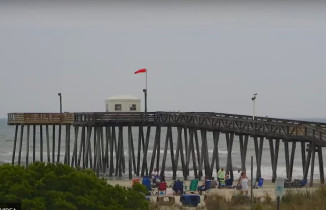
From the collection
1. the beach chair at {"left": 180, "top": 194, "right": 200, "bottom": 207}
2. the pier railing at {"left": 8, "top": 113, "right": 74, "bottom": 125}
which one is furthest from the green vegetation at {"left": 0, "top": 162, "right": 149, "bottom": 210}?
the pier railing at {"left": 8, "top": 113, "right": 74, "bottom": 125}

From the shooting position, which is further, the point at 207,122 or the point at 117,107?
the point at 117,107

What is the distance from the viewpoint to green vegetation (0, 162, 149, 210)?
44.7 ft

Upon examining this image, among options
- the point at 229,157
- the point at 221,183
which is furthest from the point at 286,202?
the point at 229,157

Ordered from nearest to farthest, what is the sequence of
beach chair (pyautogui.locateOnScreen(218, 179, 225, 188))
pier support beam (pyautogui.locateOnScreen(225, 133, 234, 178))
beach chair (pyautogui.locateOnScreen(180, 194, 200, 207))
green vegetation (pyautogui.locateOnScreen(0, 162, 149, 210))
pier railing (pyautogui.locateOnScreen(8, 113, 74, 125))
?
green vegetation (pyautogui.locateOnScreen(0, 162, 149, 210)), beach chair (pyautogui.locateOnScreen(180, 194, 200, 207)), beach chair (pyautogui.locateOnScreen(218, 179, 225, 188)), pier support beam (pyautogui.locateOnScreen(225, 133, 234, 178)), pier railing (pyautogui.locateOnScreen(8, 113, 74, 125))

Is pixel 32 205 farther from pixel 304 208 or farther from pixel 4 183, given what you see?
pixel 304 208

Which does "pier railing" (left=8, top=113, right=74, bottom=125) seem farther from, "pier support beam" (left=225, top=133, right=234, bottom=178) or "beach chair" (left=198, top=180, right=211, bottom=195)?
"beach chair" (left=198, top=180, right=211, bottom=195)

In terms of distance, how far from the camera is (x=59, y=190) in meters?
14.1

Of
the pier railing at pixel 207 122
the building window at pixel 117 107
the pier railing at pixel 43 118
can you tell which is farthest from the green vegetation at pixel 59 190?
the building window at pixel 117 107

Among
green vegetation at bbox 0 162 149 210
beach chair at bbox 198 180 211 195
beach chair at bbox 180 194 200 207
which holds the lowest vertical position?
beach chair at bbox 198 180 211 195

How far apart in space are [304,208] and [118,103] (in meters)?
27.0

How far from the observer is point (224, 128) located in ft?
106

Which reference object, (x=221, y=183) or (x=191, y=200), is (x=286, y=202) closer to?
(x=191, y=200)

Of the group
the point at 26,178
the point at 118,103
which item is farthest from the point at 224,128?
the point at 26,178

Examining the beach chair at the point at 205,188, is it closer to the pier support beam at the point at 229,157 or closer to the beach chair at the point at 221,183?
the beach chair at the point at 221,183
